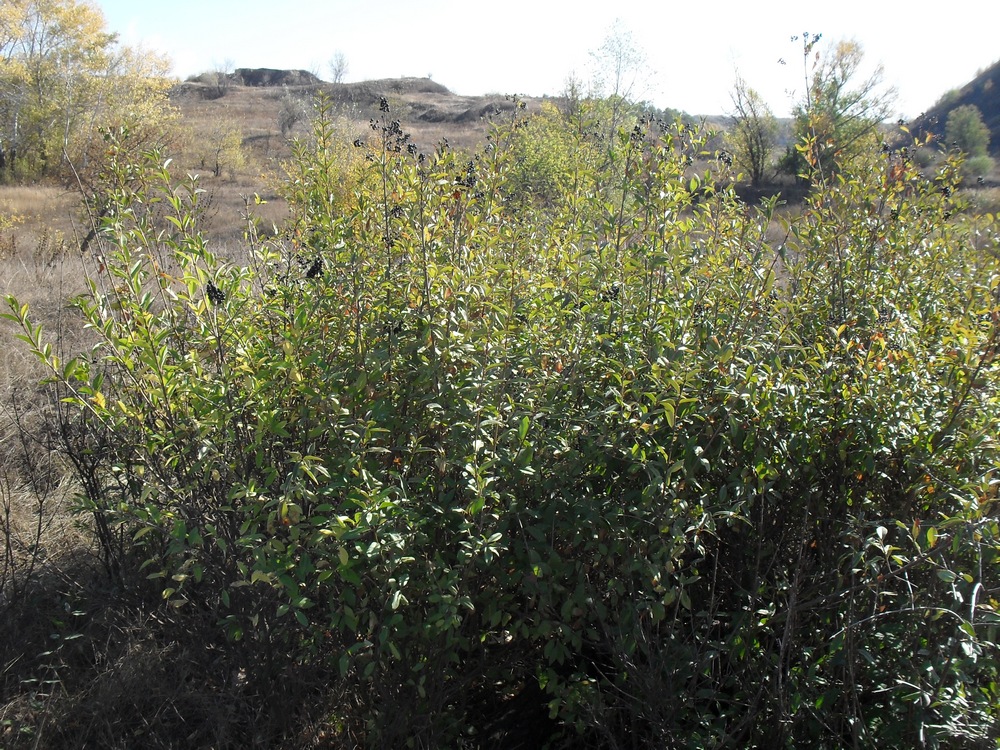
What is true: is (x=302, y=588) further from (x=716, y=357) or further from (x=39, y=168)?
(x=39, y=168)

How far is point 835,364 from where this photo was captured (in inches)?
81.9

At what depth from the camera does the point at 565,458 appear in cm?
200

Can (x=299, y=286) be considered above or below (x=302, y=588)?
above

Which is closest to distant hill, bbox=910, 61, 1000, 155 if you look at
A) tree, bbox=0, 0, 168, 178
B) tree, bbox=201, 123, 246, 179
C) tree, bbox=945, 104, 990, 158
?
tree, bbox=945, 104, 990, 158

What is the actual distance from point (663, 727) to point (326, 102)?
202cm

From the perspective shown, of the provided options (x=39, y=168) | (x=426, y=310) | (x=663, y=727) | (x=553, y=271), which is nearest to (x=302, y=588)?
(x=426, y=310)

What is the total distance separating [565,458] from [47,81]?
99.5 ft

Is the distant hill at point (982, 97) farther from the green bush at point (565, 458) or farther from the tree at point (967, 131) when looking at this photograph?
the green bush at point (565, 458)

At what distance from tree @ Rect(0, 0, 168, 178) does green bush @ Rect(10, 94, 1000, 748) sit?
88.6ft

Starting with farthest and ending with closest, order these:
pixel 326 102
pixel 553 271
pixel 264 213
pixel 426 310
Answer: pixel 264 213
pixel 553 271
pixel 326 102
pixel 426 310

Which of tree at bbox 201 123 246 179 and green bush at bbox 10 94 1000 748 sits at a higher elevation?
tree at bbox 201 123 246 179

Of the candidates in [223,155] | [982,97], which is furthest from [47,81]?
[982,97]

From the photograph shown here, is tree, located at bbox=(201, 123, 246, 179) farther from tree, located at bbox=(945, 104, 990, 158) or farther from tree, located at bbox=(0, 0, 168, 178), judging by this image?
tree, located at bbox=(945, 104, 990, 158)

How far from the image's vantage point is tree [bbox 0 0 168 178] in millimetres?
25203
